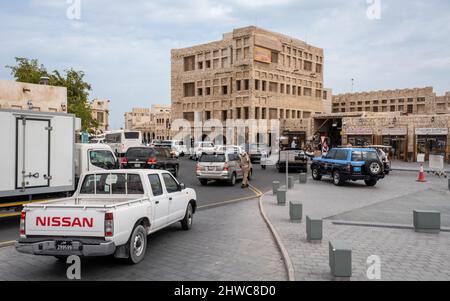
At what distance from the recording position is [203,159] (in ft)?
68.8

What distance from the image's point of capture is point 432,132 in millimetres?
39562

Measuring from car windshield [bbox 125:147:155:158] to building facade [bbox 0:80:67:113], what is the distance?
4.18m

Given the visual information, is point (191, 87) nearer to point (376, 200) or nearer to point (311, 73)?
point (311, 73)

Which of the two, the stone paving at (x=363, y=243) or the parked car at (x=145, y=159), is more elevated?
the parked car at (x=145, y=159)

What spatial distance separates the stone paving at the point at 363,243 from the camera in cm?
683

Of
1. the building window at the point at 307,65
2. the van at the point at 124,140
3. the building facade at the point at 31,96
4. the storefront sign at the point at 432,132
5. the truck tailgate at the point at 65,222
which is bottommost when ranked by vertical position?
the truck tailgate at the point at 65,222

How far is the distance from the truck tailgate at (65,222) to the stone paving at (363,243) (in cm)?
336

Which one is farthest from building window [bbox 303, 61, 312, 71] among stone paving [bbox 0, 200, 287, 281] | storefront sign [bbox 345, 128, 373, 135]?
stone paving [bbox 0, 200, 287, 281]

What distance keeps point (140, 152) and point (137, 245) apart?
616 inches

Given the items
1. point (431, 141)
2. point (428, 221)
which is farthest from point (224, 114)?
point (428, 221)

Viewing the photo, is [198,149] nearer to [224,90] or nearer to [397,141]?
[397,141]

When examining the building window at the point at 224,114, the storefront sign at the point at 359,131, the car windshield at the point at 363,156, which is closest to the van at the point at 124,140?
the building window at the point at 224,114

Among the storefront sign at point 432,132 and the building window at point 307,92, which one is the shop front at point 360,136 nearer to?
the storefront sign at point 432,132
